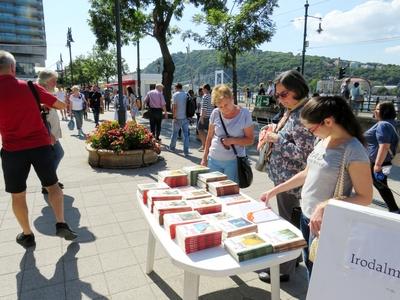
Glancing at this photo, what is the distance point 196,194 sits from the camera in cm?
251

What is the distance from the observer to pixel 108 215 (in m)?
4.37

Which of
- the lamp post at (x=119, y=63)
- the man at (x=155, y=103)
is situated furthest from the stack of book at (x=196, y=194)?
the man at (x=155, y=103)

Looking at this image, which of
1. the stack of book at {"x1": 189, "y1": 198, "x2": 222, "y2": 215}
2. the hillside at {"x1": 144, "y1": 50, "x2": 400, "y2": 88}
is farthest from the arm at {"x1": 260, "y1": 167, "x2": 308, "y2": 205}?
the hillside at {"x1": 144, "y1": 50, "x2": 400, "y2": 88}

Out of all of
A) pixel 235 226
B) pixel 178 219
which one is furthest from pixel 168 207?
pixel 235 226

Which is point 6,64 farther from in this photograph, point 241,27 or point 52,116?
point 241,27

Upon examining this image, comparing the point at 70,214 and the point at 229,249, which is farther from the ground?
the point at 229,249

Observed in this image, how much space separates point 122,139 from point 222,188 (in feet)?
15.7

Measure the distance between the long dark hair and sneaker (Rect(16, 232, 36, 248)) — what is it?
10.2ft

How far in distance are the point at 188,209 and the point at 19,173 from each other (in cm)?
195

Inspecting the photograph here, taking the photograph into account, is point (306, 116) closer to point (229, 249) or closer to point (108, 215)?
point (229, 249)

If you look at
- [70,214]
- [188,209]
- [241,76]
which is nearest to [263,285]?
[188,209]

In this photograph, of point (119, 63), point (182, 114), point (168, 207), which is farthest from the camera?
point (182, 114)

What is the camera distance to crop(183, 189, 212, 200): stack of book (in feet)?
8.03

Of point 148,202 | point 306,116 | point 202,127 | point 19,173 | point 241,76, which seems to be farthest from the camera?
point 241,76
